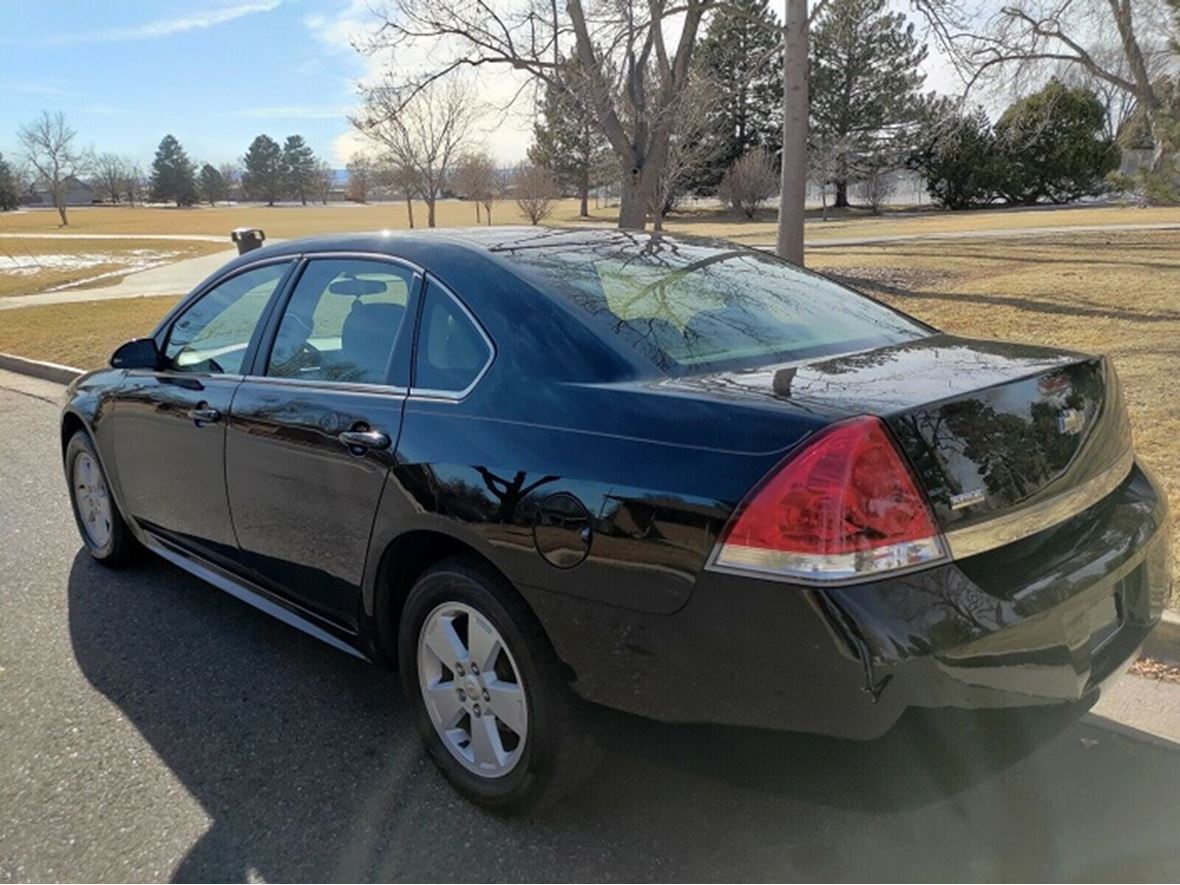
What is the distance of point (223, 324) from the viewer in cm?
385

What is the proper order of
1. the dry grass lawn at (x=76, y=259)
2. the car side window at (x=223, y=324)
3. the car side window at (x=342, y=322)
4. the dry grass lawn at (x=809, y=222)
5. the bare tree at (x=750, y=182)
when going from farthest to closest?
1. the bare tree at (x=750, y=182)
2. the dry grass lawn at (x=809, y=222)
3. the dry grass lawn at (x=76, y=259)
4. the car side window at (x=223, y=324)
5. the car side window at (x=342, y=322)

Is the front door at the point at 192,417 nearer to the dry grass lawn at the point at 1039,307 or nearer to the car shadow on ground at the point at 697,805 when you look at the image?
the car shadow on ground at the point at 697,805

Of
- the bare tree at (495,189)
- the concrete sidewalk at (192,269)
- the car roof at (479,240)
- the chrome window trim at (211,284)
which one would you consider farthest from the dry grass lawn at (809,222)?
the car roof at (479,240)

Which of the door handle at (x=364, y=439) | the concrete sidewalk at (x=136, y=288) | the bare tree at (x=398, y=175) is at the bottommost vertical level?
the concrete sidewalk at (x=136, y=288)

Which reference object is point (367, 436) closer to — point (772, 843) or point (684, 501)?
point (684, 501)

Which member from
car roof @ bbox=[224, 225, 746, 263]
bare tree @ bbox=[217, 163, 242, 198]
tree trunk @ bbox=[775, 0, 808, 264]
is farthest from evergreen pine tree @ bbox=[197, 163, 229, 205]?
car roof @ bbox=[224, 225, 746, 263]

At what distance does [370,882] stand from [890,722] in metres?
→ 1.39

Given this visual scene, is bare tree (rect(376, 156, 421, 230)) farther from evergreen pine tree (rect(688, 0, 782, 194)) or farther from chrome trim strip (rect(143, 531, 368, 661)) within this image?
chrome trim strip (rect(143, 531, 368, 661))

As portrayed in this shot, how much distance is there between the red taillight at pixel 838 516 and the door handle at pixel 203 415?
227cm

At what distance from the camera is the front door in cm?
352

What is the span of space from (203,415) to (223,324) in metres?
0.52

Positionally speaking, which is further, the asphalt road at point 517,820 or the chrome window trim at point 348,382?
the chrome window trim at point 348,382

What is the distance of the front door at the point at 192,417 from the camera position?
11.5 feet

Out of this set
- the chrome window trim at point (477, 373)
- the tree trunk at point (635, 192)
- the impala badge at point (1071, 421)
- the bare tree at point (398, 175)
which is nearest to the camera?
the impala badge at point (1071, 421)
